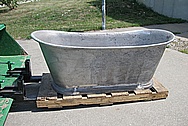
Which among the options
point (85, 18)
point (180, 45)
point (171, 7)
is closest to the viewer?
point (180, 45)

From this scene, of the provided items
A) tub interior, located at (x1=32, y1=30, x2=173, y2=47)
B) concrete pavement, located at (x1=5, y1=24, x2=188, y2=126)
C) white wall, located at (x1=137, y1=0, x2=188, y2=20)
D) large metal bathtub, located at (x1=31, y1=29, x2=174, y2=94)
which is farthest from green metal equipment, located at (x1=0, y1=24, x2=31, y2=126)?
white wall, located at (x1=137, y1=0, x2=188, y2=20)

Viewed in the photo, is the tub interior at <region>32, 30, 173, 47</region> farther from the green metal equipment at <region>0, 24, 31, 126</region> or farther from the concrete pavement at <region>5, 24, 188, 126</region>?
the concrete pavement at <region>5, 24, 188, 126</region>

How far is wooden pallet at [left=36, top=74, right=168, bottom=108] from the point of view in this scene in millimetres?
2955

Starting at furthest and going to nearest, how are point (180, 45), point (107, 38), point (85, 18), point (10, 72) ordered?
point (85, 18)
point (180, 45)
point (107, 38)
point (10, 72)

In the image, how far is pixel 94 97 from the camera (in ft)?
9.93

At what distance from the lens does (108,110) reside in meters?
3.05

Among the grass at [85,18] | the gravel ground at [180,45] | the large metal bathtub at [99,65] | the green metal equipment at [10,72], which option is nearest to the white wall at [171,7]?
the grass at [85,18]

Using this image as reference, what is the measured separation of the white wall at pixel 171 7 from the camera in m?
9.53

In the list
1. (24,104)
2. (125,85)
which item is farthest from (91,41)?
(24,104)

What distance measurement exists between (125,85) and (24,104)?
1374 mm

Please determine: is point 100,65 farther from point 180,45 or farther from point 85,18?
point 85,18

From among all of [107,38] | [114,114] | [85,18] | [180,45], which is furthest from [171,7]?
[114,114]

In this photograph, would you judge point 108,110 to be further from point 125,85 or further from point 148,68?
point 148,68

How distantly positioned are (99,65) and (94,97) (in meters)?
0.43
